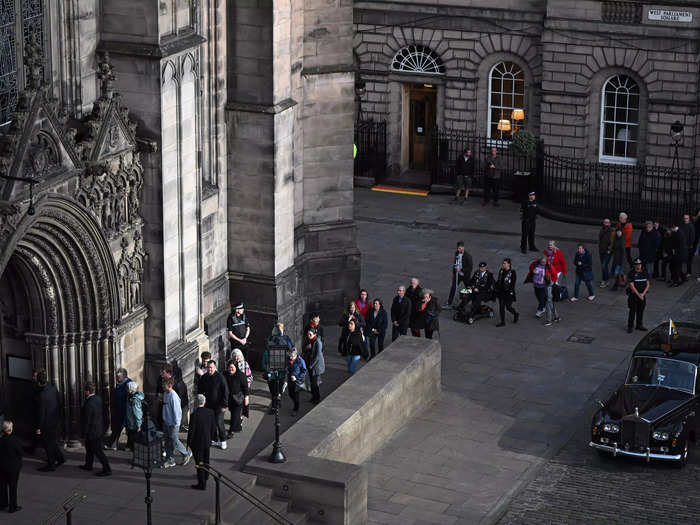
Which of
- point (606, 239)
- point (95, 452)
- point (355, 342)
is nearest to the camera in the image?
point (95, 452)

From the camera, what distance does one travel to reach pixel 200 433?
28141 mm

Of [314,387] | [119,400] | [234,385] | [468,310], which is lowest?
[314,387]

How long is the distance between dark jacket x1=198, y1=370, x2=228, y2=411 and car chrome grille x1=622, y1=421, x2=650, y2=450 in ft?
24.1

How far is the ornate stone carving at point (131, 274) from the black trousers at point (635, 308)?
1238 centimetres

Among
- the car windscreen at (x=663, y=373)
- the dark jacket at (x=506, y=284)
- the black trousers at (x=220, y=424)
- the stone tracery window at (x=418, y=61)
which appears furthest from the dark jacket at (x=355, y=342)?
the stone tracery window at (x=418, y=61)

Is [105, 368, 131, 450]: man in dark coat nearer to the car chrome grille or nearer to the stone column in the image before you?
the stone column

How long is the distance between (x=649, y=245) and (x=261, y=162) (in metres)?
11.5

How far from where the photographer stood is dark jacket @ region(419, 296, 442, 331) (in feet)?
116

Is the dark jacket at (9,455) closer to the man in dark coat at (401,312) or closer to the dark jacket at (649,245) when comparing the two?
the man in dark coat at (401,312)

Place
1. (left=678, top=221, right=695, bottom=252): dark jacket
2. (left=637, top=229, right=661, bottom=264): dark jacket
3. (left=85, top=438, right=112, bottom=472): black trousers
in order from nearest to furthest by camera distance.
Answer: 1. (left=85, top=438, right=112, bottom=472): black trousers
2. (left=637, top=229, right=661, bottom=264): dark jacket
3. (left=678, top=221, right=695, bottom=252): dark jacket

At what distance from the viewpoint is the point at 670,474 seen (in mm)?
30484

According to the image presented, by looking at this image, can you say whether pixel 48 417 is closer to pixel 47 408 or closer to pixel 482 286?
pixel 47 408

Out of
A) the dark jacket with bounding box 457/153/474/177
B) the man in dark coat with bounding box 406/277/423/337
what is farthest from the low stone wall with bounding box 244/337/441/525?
the dark jacket with bounding box 457/153/474/177

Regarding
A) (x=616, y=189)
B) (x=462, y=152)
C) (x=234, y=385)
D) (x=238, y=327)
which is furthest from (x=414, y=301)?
(x=462, y=152)
